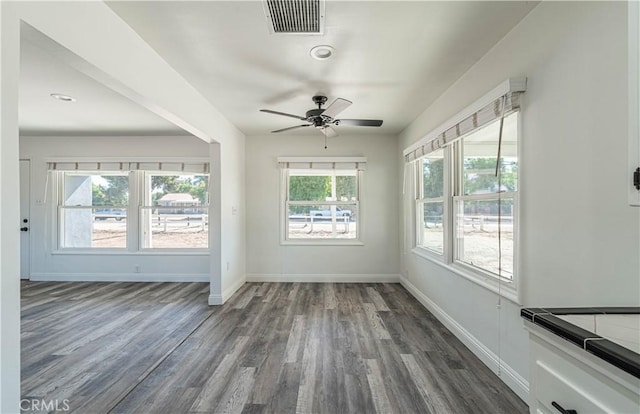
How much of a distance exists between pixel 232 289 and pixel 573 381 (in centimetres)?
424

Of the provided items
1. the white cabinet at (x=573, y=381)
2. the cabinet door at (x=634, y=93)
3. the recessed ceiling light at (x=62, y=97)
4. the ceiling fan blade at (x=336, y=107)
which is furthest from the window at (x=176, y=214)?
the cabinet door at (x=634, y=93)

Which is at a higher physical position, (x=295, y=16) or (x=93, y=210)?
(x=295, y=16)

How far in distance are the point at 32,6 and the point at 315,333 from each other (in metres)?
3.12

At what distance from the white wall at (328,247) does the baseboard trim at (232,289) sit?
10.4 inches

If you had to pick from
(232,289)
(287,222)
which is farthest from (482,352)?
(287,222)

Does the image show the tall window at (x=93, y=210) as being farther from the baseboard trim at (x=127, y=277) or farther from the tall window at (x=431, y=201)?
the tall window at (x=431, y=201)

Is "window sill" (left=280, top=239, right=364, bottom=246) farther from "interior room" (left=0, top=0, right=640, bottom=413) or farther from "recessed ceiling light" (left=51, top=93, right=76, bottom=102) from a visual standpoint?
"recessed ceiling light" (left=51, top=93, right=76, bottom=102)

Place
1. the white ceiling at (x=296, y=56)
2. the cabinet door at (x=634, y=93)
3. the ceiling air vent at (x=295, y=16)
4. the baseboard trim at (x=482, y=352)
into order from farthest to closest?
the baseboard trim at (x=482, y=352) → the white ceiling at (x=296, y=56) → the ceiling air vent at (x=295, y=16) → the cabinet door at (x=634, y=93)

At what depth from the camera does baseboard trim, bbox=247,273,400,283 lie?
5.21 meters

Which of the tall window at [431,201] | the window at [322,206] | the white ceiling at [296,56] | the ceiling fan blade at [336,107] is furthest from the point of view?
the window at [322,206]

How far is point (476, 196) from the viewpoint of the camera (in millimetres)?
2730

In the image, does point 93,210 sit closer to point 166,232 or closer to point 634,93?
point 166,232

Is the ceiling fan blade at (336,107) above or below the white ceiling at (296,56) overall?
below

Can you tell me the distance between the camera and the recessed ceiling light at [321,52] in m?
2.31
